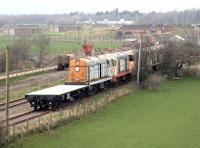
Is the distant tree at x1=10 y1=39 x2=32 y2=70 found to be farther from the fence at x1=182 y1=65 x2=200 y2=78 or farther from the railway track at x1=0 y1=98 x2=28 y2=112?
the railway track at x1=0 y1=98 x2=28 y2=112

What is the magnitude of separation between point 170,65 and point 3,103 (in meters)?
29.0

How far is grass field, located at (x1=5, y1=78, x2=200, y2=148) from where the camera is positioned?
29.6 m

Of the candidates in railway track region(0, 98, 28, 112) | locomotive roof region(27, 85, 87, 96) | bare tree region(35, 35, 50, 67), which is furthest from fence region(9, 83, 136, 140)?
bare tree region(35, 35, 50, 67)

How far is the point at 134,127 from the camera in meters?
34.6

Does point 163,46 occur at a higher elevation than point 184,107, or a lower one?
higher

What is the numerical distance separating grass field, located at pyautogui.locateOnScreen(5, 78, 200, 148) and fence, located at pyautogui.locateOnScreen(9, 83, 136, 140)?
49cm

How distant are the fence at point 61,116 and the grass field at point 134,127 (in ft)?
1.61

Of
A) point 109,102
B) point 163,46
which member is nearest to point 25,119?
point 109,102

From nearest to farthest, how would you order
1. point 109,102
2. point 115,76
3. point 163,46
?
point 109,102
point 115,76
point 163,46

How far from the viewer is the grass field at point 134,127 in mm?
29648

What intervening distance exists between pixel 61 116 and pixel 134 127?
16.6 ft

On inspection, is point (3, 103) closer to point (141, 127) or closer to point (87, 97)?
point (87, 97)

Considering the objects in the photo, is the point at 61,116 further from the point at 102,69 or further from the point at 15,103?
the point at 102,69

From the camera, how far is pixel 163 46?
67.2 metres
